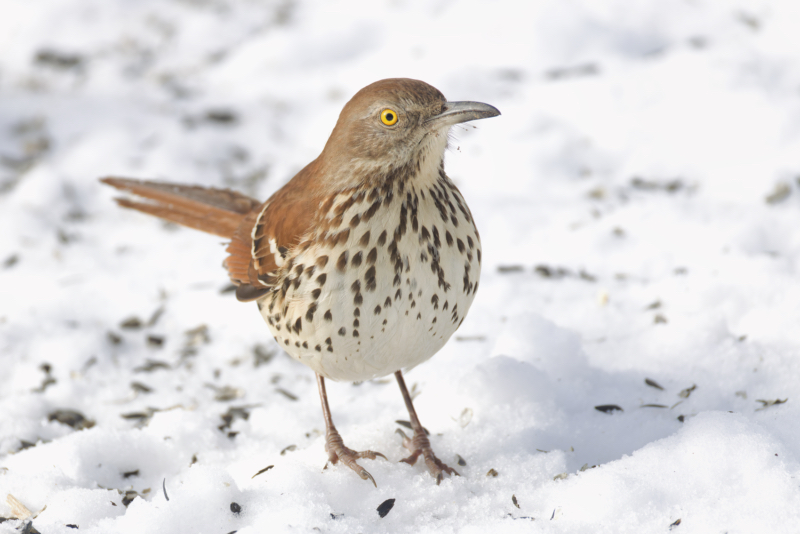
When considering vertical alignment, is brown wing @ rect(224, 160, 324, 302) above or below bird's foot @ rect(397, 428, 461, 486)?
above

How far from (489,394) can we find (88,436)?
1.74 metres

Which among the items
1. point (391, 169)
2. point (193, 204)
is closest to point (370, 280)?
point (391, 169)

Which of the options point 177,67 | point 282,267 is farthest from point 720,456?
point 177,67

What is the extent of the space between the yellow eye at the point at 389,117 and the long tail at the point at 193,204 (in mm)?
1258

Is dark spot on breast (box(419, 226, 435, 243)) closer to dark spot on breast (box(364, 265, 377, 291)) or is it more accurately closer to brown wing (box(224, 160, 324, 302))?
dark spot on breast (box(364, 265, 377, 291))

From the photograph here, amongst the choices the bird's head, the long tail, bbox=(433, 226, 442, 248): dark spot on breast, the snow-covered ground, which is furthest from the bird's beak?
the long tail

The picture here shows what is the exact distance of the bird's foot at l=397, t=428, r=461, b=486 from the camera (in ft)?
10.0

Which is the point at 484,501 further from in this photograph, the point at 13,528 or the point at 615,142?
the point at 615,142

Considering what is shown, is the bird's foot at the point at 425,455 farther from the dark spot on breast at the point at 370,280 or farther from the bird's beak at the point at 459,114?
the bird's beak at the point at 459,114

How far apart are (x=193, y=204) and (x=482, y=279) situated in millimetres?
1749

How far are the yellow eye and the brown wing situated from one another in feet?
1.19

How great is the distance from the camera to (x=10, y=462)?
331 cm

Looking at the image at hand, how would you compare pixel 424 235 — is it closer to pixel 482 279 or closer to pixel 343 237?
pixel 343 237

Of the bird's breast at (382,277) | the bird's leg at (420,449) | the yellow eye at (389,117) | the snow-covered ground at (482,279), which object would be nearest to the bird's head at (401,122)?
the yellow eye at (389,117)
